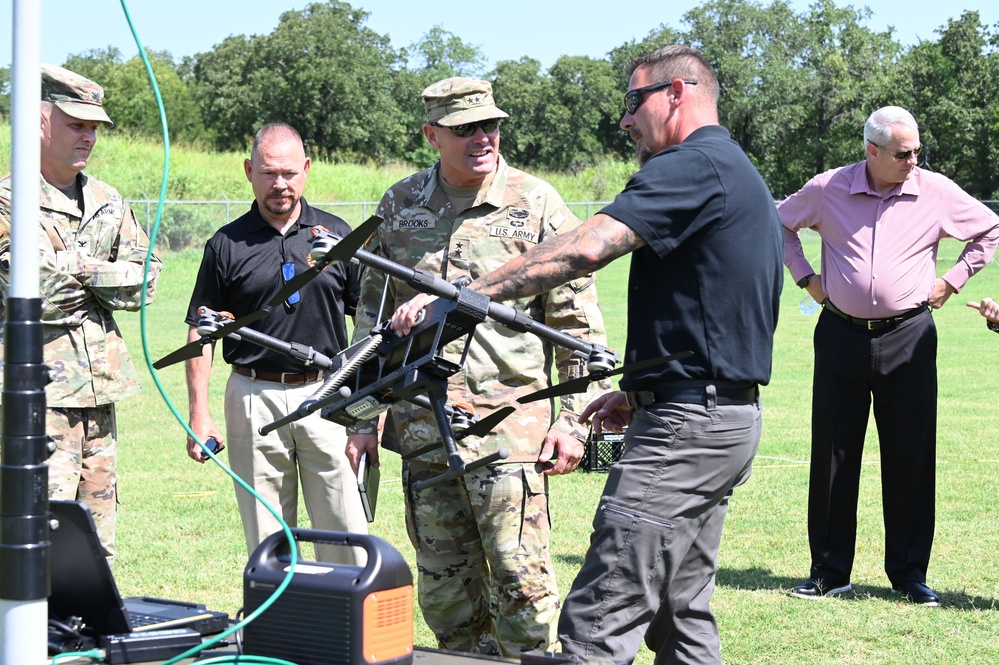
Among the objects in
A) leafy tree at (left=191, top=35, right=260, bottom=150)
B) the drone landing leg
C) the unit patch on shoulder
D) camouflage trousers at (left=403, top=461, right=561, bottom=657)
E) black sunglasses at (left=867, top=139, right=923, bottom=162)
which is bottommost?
camouflage trousers at (left=403, top=461, right=561, bottom=657)

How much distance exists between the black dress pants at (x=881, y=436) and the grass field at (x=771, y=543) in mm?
265

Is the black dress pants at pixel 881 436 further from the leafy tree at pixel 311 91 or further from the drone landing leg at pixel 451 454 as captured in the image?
the leafy tree at pixel 311 91

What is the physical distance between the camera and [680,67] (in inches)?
144

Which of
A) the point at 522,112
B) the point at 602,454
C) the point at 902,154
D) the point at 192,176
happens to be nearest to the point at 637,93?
the point at 902,154

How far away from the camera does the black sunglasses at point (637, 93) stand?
12.0 feet

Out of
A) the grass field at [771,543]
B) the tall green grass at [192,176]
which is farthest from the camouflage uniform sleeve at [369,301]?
the tall green grass at [192,176]

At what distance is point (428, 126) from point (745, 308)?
1653mm

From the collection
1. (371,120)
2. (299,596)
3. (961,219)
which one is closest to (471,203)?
(299,596)

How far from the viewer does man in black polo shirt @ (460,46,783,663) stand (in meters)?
3.35

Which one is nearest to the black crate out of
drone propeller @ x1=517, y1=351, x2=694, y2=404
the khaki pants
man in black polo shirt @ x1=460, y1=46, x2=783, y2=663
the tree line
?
the khaki pants

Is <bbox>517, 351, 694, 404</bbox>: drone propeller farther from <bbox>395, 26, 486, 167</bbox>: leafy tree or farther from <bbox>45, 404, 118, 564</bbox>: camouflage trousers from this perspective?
<bbox>395, 26, 486, 167</bbox>: leafy tree

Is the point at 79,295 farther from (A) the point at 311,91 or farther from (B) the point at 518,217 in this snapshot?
(A) the point at 311,91

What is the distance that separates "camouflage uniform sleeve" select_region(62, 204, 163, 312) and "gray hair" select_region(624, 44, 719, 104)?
84.2 inches

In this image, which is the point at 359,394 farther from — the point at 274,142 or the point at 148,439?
the point at 148,439
